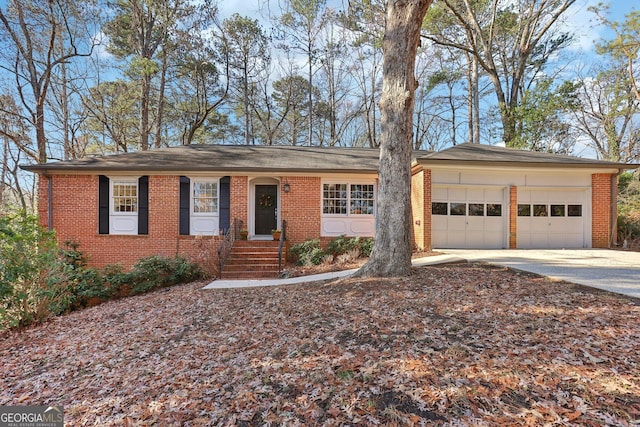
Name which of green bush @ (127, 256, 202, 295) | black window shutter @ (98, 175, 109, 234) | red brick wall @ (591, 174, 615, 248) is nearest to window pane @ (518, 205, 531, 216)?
red brick wall @ (591, 174, 615, 248)

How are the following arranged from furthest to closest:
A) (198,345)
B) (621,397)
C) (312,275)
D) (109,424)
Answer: (312,275), (198,345), (109,424), (621,397)

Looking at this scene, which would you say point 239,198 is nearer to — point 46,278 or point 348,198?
point 348,198

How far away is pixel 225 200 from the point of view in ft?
35.3

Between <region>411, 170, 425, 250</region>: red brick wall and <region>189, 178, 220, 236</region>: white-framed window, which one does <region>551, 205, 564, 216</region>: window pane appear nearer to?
<region>411, 170, 425, 250</region>: red brick wall

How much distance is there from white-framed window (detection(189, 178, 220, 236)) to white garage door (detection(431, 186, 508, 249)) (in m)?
8.02

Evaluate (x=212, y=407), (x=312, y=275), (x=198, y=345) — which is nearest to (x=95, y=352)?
(x=198, y=345)

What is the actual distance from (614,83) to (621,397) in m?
25.8

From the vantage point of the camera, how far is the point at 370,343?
11.2ft

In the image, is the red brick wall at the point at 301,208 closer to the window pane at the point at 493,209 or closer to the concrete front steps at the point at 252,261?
the concrete front steps at the point at 252,261

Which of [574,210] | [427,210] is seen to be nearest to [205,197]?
[427,210]

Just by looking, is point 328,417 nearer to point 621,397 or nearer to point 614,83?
point 621,397

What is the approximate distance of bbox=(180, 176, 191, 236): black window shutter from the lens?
34.8 ft

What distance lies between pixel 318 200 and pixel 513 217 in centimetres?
732

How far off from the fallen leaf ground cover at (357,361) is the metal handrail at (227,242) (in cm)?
331
